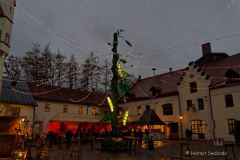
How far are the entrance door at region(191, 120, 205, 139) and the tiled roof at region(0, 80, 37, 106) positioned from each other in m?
21.8

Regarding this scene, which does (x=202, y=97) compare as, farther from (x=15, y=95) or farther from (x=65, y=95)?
(x=15, y=95)

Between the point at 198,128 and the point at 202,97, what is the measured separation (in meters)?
4.22

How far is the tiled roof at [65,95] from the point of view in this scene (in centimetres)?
3647

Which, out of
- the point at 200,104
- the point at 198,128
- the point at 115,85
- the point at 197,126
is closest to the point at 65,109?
the point at 197,126

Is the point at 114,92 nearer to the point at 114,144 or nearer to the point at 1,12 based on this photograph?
the point at 114,144

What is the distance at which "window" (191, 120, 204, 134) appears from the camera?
→ 105 ft

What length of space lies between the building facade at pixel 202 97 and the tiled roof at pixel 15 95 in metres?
18.8

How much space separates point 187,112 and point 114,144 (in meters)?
18.7

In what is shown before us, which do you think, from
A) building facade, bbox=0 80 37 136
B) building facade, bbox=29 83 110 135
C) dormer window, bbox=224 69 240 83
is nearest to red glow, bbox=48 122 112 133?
building facade, bbox=29 83 110 135

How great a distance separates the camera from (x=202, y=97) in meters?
32.6

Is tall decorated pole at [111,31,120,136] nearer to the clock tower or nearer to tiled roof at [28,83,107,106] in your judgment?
the clock tower


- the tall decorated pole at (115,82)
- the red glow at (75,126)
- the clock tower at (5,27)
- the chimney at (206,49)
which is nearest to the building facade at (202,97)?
the chimney at (206,49)

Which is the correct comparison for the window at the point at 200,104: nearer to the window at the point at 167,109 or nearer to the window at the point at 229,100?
the window at the point at 229,100

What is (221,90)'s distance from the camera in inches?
1195
